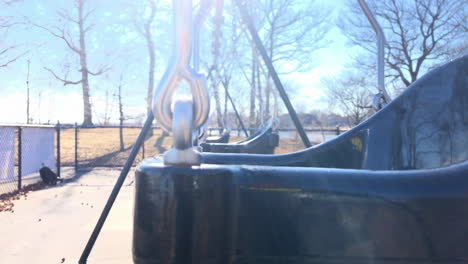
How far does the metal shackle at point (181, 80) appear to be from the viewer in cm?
87

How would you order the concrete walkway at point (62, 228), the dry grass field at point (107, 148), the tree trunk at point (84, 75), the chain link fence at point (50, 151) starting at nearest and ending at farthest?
the concrete walkway at point (62, 228)
the chain link fence at point (50, 151)
the dry grass field at point (107, 148)
the tree trunk at point (84, 75)

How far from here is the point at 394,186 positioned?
32.3 inches

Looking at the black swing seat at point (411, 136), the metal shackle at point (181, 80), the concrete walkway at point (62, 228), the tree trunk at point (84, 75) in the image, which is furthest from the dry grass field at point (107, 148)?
the metal shackle at point (181, 80)

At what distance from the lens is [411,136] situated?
82.0 inches

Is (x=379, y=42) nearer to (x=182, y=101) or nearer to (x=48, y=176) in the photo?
(x=182, y=101)

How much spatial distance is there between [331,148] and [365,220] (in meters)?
1.63

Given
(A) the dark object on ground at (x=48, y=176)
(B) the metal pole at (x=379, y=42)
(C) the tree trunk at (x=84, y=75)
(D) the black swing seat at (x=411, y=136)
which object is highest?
(C) the tree trunk at (x=84, y=75)

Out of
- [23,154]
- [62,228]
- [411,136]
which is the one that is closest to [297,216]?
[411,136]

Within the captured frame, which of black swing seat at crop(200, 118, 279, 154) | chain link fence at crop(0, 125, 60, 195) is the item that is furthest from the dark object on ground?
black swing seat at crop(200, 118, 279, 154)

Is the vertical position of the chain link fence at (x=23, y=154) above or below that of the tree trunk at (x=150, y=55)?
below

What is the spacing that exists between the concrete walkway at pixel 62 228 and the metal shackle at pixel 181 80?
8.07 ft

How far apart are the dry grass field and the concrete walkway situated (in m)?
5.51

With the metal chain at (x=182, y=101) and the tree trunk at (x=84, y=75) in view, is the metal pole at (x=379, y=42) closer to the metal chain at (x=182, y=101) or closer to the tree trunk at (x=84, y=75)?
the metal chain at (x=182, y=101)

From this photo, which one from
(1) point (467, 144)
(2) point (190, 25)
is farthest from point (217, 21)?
(2) point (190, 25)
